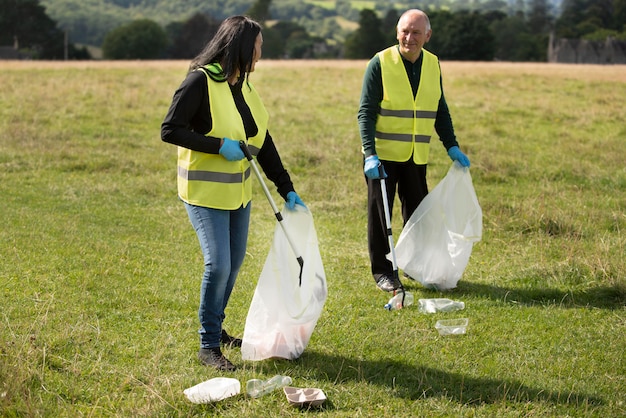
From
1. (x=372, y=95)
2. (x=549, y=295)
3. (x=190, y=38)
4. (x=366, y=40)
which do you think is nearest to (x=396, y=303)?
(x=549, y=295)

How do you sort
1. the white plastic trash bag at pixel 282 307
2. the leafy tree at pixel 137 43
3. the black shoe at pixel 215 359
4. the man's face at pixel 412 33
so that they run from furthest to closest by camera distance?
1. the leafy tree at pixel 137 43
2. the man's face at pixel 412 33
3. the white plastic trash bag at pixel 282 307
4. the black shoe at pixel 215 359

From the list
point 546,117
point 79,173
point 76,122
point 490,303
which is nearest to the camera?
point 490,303

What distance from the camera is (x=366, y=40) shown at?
71188mm

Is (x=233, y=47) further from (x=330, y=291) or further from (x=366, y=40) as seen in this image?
(x=366, y=40)

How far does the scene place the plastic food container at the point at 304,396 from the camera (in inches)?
151

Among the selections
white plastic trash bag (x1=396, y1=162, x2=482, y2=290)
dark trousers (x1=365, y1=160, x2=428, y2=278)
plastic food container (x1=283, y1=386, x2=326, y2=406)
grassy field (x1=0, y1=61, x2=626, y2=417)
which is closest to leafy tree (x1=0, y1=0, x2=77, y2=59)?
grassy field (x1=0, y1=61, x2=626, y2=417)

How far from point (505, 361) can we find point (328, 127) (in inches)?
415

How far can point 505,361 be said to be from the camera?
181 inches

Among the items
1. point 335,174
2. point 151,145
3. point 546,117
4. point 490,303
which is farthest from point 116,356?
point 546,117

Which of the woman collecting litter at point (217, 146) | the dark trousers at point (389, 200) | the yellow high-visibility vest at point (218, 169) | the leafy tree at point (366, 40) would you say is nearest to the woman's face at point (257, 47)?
the woman collecting litter at point (217, 146)

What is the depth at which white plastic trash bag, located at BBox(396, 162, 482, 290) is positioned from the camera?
233 inches

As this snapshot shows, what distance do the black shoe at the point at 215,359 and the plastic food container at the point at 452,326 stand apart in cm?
145

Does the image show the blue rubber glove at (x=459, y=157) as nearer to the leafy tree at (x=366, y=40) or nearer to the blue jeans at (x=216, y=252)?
the blue jeans at (x=216, y=252)

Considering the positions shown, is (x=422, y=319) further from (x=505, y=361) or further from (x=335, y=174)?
(x=335, y=174)
